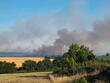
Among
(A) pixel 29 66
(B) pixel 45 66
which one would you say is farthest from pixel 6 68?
(B) pixel 45 66

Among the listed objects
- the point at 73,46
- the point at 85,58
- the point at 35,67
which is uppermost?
the point at 73,46

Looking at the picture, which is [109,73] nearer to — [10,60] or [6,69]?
[6,69]

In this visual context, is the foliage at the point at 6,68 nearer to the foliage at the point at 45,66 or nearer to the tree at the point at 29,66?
the tree at the point at 29,66

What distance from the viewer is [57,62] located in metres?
82.6

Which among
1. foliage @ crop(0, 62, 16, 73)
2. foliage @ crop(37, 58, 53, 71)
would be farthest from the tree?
foliage @ crop(0, 62, 16, 73)

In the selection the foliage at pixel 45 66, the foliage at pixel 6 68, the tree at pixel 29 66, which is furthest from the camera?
the foliage at pixel 45 66

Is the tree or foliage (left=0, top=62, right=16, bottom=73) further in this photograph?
the tree

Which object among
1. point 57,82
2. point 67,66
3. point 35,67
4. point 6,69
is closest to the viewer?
point 57,82

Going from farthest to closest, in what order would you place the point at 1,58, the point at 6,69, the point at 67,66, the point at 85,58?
the point at 1,58, the point at 6,69, the point at 85,58, the point at 67,66

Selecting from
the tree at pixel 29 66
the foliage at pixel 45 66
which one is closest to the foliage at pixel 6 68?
the tree at pixel 29 66

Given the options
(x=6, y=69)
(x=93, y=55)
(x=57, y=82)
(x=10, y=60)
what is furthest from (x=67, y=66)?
(x=10, y=60)

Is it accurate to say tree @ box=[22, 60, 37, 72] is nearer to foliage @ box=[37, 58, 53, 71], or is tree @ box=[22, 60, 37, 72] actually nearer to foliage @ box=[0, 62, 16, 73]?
foliage @ box=[37, 58, 53, 71]

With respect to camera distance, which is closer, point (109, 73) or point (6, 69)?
point (109, 73)

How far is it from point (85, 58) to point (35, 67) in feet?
135
